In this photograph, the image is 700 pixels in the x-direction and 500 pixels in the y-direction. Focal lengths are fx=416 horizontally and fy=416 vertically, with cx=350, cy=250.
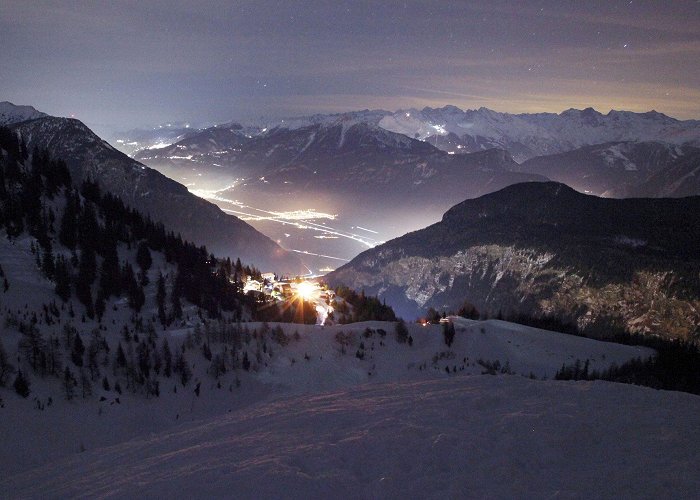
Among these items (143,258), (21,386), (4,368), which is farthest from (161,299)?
(21,386)

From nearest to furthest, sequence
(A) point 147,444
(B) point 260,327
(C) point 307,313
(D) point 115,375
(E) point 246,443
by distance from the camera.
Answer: (E) point 246,443, (A) point 147,444, (D) point 115,375, (B) point 260,327, (C) point 307,313

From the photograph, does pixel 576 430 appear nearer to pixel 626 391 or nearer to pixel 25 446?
pixel 626 391

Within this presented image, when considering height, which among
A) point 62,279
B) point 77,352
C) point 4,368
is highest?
point 62,279

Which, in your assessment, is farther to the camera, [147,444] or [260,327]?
[260,327]

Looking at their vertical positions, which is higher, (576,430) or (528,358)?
(576,430)

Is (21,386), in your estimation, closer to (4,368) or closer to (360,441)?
(4,368)

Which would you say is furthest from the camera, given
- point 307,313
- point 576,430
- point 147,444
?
point 307,313

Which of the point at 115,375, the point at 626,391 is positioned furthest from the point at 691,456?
the point at 115,375

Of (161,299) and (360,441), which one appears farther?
(161,299)

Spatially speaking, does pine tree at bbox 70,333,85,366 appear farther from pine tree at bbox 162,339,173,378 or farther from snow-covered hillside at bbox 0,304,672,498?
pine tree at bbox 162,339,173,378
